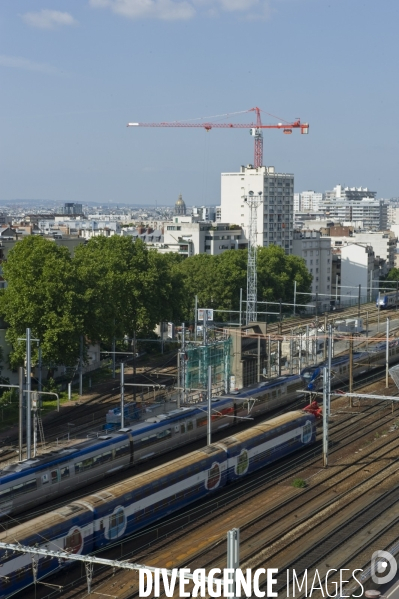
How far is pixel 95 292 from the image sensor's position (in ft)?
130

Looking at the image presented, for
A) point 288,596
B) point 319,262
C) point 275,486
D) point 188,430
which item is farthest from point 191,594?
point 319,262

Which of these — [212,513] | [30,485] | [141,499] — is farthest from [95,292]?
[141,499]

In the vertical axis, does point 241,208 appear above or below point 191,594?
above

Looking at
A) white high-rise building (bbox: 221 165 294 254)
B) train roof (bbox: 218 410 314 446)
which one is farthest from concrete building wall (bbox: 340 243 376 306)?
train roof (bbox: 218 410 314 446)

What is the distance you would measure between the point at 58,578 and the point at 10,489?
13.5ft

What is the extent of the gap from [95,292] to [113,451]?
47.6ft

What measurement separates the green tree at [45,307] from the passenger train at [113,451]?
27.9 ft

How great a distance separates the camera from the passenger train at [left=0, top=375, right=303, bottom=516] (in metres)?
22.6

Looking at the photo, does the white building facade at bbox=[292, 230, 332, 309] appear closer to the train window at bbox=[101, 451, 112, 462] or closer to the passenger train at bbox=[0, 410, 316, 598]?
the passenger train at bbox=[0, 410, 316, 598]

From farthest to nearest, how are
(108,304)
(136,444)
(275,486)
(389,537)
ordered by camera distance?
(108,304) < (136,444) < (275,486) < (389,537)

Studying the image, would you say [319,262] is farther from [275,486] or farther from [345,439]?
[275,486]

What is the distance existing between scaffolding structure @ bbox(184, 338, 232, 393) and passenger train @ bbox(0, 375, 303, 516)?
2228mm

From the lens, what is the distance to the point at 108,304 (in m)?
40.7

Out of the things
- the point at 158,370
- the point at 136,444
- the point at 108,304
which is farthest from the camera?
the point at 158,370
